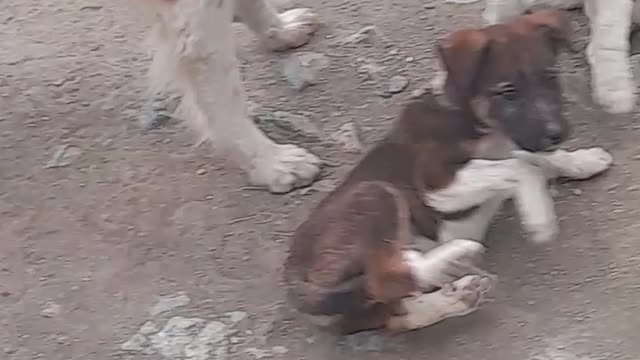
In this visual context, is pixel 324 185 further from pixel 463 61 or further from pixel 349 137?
pixel 463 61

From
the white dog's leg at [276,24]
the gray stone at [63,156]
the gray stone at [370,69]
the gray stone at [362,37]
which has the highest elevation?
the white dog's leg at [276,24]

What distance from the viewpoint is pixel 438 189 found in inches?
108

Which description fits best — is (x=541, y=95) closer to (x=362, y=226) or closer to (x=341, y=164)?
(x=362, y=226)

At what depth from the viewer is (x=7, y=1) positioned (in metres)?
4.19

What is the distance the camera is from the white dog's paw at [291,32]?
3740 mm

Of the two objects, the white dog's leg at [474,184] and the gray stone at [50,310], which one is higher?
the white dog's leg at [474,184]

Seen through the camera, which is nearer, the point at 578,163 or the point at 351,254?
the point at 351,254

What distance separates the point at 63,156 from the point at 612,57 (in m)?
1.48

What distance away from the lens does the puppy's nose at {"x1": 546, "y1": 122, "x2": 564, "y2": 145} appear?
2648 mm

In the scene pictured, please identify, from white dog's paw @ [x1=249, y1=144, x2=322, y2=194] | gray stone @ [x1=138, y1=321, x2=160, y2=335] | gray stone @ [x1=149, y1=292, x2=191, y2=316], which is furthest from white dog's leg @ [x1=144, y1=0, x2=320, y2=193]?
gray stone @ [x1=138, y1=321, x2=160, y2=335]

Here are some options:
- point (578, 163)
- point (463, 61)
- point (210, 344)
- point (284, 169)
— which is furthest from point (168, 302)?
point (578, 163)

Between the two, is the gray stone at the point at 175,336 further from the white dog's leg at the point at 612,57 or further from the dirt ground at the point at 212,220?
the white dog's leg at the point at 612,57

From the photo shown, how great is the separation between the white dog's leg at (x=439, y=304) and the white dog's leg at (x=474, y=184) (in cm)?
17

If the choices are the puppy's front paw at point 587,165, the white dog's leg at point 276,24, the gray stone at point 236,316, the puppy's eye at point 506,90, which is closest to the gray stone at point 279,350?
the gray stone at point 236,316
